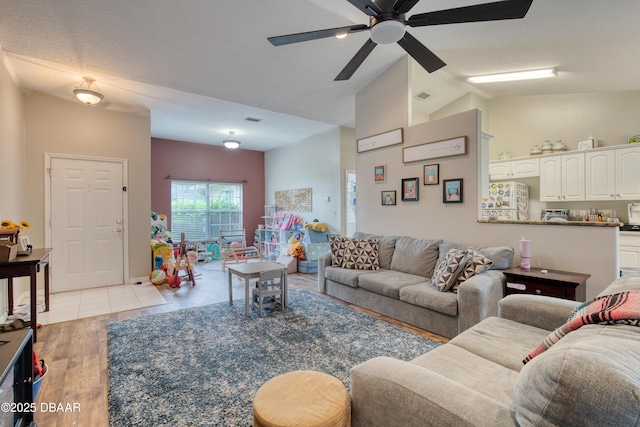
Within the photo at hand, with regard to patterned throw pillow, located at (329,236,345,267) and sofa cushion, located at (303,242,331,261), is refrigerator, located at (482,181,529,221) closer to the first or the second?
patterned throw pillow, located at (329,236,345,267)

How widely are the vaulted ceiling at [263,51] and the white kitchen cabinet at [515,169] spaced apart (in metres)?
1.13

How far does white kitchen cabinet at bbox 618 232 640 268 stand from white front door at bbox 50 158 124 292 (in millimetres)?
7550

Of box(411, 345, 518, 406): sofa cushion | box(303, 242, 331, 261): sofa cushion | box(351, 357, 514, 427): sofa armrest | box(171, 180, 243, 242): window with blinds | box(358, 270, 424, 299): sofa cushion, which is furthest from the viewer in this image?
box(171, 180, 243, 242): window with blinds

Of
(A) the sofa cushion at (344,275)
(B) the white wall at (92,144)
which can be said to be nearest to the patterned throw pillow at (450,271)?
(A) the sofa cushion at (344,275)

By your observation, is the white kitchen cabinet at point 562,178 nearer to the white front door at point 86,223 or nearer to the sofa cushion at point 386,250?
the sofa cushion at point 386,250

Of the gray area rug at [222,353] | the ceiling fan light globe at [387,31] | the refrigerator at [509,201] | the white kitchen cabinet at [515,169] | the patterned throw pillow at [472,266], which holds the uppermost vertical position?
the ceiling fan light globe at [387,31]

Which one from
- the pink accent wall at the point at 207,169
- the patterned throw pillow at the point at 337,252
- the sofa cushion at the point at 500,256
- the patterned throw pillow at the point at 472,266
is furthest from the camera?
the pink accent wall at the point at 207,169

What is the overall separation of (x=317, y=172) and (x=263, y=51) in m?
3.51

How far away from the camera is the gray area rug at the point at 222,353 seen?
184 cm

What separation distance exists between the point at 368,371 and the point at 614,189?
17.1ft

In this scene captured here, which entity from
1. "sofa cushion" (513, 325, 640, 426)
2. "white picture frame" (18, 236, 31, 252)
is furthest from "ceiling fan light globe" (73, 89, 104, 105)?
"sofa cushion" (513, 325, 640, 426)

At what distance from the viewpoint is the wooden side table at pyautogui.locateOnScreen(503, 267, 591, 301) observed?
2367mm

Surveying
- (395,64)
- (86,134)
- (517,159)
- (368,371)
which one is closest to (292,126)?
(395,64)

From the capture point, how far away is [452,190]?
357cm
